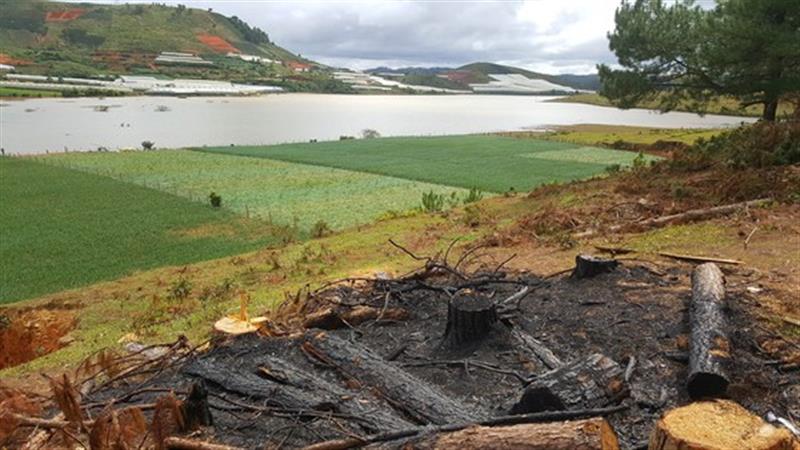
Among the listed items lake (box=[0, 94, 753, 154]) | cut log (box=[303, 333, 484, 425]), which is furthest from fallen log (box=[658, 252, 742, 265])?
lake (box=[0, 94, 753, 154])

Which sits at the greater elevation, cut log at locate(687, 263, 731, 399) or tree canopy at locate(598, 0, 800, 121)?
tree canopy at locate(598, 0, 800, 121)

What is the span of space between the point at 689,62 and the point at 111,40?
147 meters

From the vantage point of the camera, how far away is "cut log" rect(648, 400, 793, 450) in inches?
125

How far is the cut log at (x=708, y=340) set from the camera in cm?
483

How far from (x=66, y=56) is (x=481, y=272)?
138120 millimetres

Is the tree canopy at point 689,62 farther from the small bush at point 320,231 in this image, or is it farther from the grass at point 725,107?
the small bush at point 320,231

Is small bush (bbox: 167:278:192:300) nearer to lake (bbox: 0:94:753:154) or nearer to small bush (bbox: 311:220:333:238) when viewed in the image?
small bush (bbox: 311:220:333:238)

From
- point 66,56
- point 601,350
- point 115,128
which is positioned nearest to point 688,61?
point 601,350

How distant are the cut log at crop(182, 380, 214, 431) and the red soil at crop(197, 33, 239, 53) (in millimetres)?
179231

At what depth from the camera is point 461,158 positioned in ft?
143

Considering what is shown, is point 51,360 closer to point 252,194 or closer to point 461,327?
point 461,327

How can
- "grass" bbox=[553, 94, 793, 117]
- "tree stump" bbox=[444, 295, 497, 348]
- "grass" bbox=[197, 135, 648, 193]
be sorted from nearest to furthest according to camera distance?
"tree stump" bbox=[444, 295, 497, 348]
"grass" bbox=[197, 135, 648, 193]
"grass" bbox=[553, 94, 793, 117]

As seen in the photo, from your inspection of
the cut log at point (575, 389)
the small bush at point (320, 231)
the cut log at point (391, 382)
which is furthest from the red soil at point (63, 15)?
the cut log at point (575, 389)

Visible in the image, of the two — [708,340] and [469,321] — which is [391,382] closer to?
[469,321]
